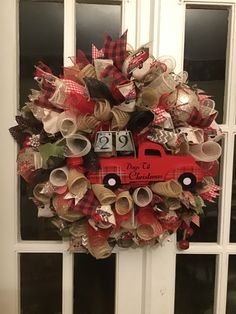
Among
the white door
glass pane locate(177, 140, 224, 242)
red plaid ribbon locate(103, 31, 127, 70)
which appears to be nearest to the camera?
red plaid ribbon locate(103, 31, 127, 70)

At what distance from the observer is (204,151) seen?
112 centimetres

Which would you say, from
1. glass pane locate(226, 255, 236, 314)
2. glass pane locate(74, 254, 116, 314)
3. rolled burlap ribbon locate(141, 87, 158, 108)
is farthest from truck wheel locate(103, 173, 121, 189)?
glass pane locate(226, 255, 236, 314)

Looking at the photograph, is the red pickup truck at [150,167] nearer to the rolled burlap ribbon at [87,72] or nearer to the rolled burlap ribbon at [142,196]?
the rolled burlap ribbon at [142,196]

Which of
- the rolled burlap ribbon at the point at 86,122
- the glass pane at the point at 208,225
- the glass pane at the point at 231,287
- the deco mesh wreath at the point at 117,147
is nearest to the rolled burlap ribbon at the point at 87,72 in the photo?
the deco mesh wreath at the point at 117,147

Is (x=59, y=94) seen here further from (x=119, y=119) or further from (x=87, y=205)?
(x=87, y=205)

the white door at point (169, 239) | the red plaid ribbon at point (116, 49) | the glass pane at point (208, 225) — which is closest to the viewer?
the red plaid ribbon at point (116, 49)

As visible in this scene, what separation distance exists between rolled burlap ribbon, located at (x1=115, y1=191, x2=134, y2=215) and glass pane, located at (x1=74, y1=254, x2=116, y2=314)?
1.01 feet

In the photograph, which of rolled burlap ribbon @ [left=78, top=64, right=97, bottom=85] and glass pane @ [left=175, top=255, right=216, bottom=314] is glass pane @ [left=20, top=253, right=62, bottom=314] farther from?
rolled burlap ribbon @ [left=78, top=64, right=97, bottom=85]

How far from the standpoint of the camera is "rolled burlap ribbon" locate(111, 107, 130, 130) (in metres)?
1.03

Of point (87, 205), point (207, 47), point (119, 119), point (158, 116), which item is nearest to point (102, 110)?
point (119, 119)

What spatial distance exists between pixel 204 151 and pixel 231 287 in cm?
58

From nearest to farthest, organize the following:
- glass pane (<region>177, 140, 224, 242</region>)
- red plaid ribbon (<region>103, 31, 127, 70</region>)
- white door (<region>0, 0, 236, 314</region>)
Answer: red plaid ribbon (<region>103, 31, 127, 70</region>) < white door (<region>0, 0, 236, 314</region>) < glass pane (<region>177, 140, 224, 242</region>)

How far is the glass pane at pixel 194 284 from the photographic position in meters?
1.33

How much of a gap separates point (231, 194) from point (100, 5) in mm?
803
